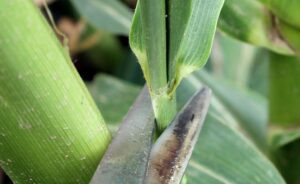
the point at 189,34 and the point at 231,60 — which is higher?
the point at 189,34

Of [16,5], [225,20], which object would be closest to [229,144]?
[225,20]

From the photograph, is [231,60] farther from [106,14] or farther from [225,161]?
[225,161]

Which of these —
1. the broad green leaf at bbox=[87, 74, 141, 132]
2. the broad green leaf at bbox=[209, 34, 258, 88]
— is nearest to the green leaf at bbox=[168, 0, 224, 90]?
the broad green leaf at bbox=[87, 74, 141, 132]

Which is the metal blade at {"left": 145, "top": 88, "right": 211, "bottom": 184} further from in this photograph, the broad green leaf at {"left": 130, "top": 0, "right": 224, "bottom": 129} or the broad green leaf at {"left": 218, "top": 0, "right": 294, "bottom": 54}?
the broad green leaf at {"left": 218, "top": 0, "right": 294, "bottom": 54}

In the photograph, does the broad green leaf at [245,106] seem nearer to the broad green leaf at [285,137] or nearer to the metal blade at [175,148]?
the broad green leaf at [285,137]

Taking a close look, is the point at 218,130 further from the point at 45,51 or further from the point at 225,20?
the point at 45,51

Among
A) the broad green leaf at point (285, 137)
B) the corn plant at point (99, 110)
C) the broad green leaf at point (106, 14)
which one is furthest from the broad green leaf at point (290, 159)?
the broad green leaf at point (106, 14)

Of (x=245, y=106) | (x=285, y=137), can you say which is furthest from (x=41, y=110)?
(x=245, y=106)
